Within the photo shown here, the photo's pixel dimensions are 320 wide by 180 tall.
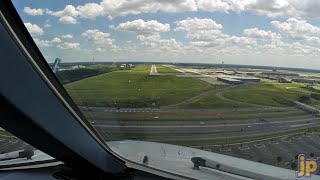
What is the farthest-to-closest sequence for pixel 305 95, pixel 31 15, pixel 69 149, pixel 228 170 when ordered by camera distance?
pixel 228 170 → pixel 305 95 → pixel 69 149 → pixel 31 15

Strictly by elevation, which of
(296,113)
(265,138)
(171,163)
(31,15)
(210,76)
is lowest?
(171,163)

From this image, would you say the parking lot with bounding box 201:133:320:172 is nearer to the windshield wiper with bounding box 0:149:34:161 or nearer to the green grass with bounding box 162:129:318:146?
the green grass with bounding box 162:129:318:146

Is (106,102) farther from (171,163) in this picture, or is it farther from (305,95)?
(305,95)

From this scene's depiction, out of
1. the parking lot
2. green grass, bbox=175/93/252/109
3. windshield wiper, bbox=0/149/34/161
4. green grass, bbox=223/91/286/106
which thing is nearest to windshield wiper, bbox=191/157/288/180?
the parking lot

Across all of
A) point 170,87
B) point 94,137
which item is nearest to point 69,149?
point 94,137

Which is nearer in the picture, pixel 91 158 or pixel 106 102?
pixel 91 158

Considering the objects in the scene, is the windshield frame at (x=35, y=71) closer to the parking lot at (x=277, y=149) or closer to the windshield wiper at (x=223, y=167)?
the windshield wiper at (x=223, y=167)

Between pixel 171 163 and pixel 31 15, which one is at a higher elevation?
pixel 31 15

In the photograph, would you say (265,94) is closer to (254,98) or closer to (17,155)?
(254,98)
